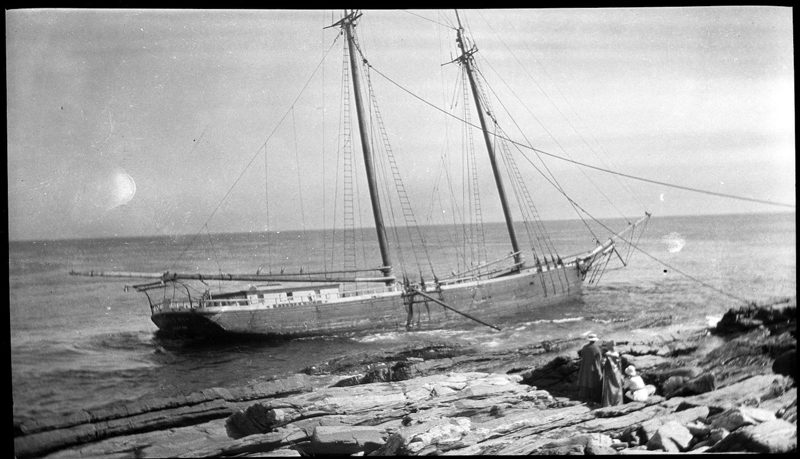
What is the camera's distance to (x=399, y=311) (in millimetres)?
6215

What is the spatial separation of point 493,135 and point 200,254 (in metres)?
3.66

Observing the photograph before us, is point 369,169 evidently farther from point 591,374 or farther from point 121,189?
point 591,374

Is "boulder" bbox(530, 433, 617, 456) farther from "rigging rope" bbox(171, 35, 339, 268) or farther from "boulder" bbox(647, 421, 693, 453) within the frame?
"rigging rope" bbox(171, 35, 339, 268)

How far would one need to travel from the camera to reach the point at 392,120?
6250 millimetres

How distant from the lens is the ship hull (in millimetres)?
5812

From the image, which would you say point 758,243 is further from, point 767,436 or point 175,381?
point 175,381

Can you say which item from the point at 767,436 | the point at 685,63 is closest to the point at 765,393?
the point at 767,436

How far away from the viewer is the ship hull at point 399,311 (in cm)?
581

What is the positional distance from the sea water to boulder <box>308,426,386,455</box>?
0.77m

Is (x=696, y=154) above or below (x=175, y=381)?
above

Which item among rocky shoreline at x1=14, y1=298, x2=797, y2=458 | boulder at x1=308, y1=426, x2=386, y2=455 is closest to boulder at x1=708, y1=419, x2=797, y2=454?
rocky shoreline at x1=14, y1=298, x2=797, y2=458

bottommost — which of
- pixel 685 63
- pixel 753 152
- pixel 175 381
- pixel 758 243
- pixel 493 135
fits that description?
pixel 175 381

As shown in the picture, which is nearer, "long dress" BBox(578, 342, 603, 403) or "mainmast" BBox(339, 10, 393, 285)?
"long dress" BBox(578, 342, 603, 403)

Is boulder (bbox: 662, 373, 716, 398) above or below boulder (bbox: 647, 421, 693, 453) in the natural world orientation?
above
